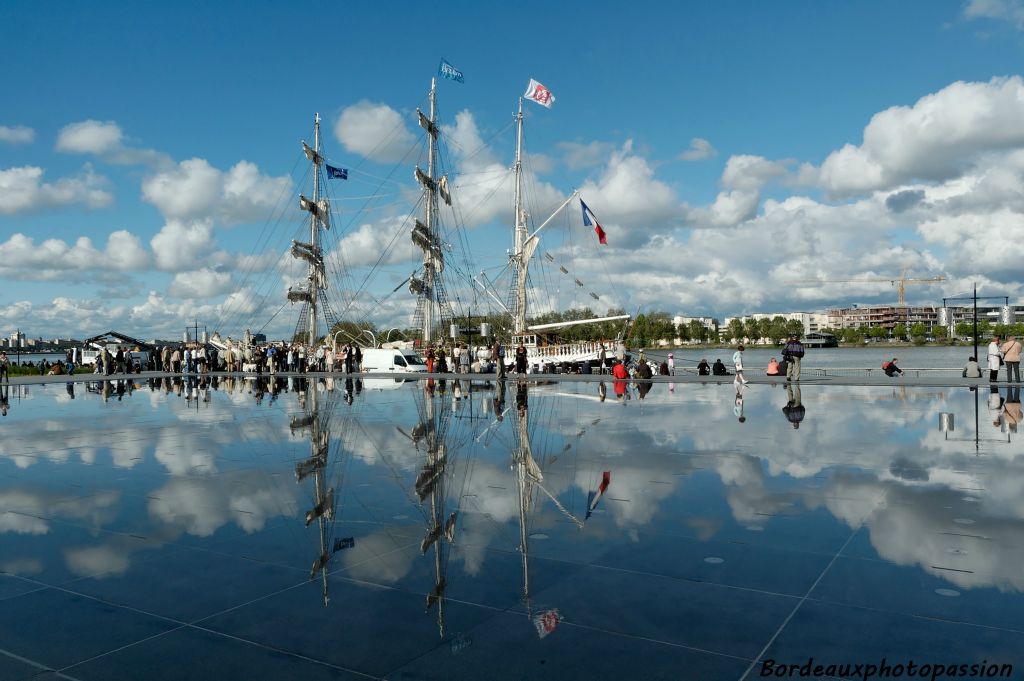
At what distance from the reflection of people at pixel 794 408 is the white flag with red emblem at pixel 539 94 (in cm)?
3989

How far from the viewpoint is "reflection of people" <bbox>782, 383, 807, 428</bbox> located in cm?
1575

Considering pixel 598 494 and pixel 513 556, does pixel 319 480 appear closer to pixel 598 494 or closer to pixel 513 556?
pixel 598 494

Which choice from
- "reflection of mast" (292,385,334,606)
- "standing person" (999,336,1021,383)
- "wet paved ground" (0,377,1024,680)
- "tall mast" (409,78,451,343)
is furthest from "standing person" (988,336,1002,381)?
"tall mast" (409,78,451,343)

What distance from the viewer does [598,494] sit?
8.33 meters

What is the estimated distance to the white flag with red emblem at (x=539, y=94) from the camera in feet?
195

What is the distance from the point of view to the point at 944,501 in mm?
7699

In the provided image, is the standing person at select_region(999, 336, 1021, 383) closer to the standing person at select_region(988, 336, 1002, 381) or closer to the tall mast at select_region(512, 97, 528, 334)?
the standing person at select_region(988, 336, 1002, 381)

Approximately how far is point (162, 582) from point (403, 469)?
4.71 metres

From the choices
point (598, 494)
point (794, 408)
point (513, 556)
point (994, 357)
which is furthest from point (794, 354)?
point (513, 556)

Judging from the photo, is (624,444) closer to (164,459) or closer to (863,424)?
(863,424)

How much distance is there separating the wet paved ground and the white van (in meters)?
34.3

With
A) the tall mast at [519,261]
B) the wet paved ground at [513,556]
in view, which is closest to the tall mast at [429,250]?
the tall mast at [519,261]

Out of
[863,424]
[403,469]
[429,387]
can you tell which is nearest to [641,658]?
[403,469]

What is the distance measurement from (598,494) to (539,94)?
5498 centimetres
